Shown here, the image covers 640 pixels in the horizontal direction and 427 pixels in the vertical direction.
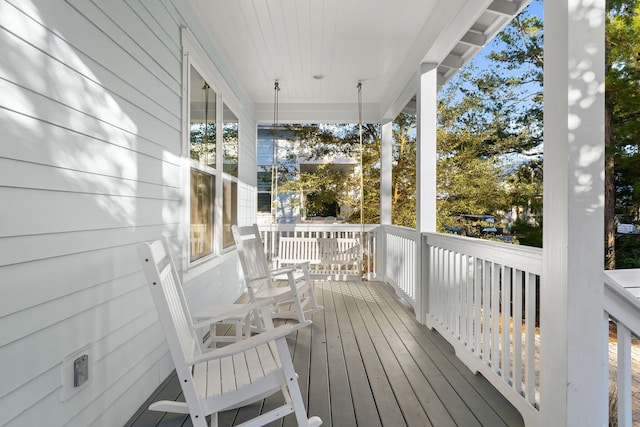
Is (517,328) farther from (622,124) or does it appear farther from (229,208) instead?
(229,208)

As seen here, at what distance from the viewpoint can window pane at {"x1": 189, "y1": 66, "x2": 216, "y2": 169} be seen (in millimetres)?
3090

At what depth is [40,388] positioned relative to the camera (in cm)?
135

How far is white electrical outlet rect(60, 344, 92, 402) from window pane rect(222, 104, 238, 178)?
2.73 metres

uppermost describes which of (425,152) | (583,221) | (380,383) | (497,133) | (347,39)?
(347,39)

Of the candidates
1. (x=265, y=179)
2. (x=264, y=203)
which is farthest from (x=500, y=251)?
(x=265, y=179)

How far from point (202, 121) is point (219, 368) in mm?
2220

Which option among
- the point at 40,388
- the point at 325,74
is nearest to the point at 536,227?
the point at 325,74

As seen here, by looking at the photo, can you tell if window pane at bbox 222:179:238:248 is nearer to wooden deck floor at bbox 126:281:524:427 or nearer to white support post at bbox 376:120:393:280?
wooden deck floor at bbox 126:281:524:427

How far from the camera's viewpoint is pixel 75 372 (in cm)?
154

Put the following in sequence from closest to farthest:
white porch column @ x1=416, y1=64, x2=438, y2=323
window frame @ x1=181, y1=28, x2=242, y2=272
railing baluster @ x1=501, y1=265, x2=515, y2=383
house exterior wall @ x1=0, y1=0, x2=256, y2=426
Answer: house exterior wall @ x1=0, y1=0, x2=256, y2=426 < railing baluster @ x1=501, y1=265, x2=515, y2=383 < window frame @ x1=181, y1=28, x2=242, y2=272 < white porch column @ x1=416, y1=64, x2=438, y2=323

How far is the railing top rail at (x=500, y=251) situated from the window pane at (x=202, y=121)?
218 cm

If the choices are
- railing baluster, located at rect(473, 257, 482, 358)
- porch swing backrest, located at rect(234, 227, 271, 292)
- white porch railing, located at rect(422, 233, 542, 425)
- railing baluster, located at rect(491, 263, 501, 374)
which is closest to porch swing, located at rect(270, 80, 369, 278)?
porch swing backrest, located at rect(234, 227, 271, 292)

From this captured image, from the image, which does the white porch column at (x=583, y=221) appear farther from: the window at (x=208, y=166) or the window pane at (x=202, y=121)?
the window pane at (x=202, y=121)

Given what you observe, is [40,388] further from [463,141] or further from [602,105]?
[463,141]
